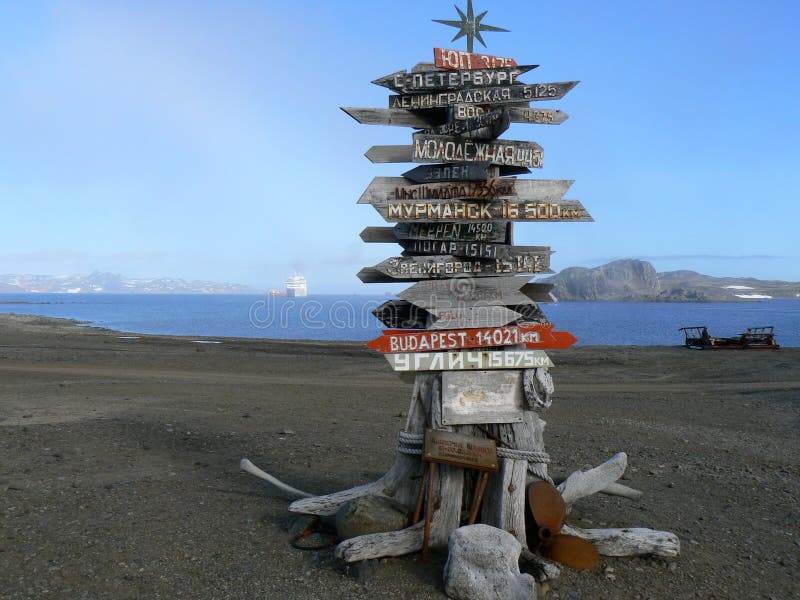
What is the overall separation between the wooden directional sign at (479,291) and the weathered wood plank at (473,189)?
3.03 ft

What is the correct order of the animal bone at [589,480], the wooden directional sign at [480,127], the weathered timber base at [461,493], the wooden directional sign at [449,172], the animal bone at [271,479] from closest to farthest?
the weathered timber base at [461,493]
the wooden directional sign at [480,127]
the wooden directional sign at [449,172]
the animal bone at [589,480]
the animal bone at [271,479]

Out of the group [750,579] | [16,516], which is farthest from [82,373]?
[750,579]

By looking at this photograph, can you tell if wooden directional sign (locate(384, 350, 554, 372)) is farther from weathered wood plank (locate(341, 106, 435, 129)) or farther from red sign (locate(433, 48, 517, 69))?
red sign (locate(433, 48, 517, 69))

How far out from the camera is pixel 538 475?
6324 millimetres

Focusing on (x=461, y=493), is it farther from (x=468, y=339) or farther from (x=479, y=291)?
(x=479, y=291)

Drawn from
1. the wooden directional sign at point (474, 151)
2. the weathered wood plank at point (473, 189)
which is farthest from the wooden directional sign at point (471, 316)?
the wooden directional sign at point (474, 151)

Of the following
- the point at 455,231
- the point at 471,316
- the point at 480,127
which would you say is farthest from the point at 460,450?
the point at 480,127

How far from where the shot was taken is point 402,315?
6586mm

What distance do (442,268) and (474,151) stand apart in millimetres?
1314

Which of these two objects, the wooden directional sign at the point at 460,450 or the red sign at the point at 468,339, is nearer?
the wooden directional sign at the point at 460,450

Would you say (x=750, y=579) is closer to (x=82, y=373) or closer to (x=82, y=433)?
(x=82, y=433)

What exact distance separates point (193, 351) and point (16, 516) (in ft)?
95.0

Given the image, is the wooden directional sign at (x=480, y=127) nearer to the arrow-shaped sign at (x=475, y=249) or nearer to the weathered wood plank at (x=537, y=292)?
the arrow-shaped sign at (x=475, y=249)

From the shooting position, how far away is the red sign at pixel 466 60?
6.63 metres
